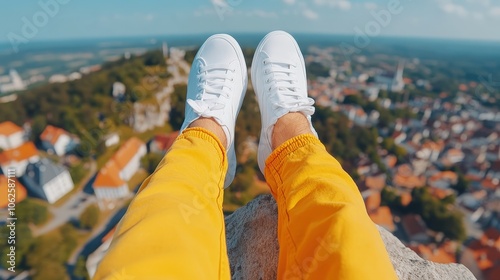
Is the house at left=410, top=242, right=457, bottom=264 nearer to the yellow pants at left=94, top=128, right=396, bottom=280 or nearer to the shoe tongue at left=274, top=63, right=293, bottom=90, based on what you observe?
the shoe tongue at left=274, top=63, right=293, bottom=90

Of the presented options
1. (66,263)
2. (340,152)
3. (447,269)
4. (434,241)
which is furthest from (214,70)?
(340,152)

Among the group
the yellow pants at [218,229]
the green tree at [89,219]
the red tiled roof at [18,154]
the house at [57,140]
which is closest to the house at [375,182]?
the green tree at [89,219]

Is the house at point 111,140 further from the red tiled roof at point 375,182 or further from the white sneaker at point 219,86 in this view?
the white sneaker at point 219,86

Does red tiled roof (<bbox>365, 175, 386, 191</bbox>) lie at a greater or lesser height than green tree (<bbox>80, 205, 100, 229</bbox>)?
lesser

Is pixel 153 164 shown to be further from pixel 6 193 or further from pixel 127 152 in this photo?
pixel 6 193

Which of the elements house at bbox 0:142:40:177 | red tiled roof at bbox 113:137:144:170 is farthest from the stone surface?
house at bbox 0:142:40:177

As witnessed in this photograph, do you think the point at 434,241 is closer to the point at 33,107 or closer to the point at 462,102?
the point at 33,107

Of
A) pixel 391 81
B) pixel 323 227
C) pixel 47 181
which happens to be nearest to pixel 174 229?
pixel 323 227
